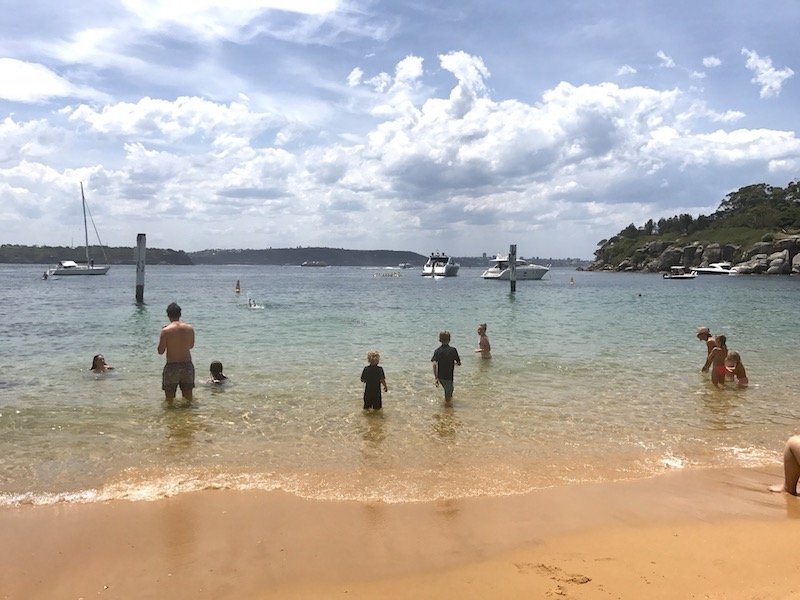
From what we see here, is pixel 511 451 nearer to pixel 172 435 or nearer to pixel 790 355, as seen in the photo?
pixel 172 435

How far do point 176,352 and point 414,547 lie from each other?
6.60 metres

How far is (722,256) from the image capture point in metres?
118

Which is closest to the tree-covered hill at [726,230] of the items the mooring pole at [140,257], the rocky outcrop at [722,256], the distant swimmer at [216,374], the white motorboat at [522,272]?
the rocky outcrop at [722,256]

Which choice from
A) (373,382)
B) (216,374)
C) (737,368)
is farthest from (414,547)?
(737,368)

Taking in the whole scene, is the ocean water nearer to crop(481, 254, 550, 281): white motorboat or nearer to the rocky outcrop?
crop(481, 254, 550, 281): white motorboat

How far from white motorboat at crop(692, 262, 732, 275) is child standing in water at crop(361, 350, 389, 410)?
112613mm

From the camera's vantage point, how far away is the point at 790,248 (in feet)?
331

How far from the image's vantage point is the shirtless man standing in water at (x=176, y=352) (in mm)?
9961

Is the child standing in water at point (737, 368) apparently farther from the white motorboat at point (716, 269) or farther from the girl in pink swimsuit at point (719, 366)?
the white motorboat at point (716, 269)

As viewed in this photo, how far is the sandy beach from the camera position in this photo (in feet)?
14.6

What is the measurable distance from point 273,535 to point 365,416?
4.67 m

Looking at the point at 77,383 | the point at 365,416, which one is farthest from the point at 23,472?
the point at 77,383

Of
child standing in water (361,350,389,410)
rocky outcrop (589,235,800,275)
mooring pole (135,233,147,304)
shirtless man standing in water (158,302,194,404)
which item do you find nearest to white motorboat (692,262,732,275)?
rocky outcrop (589,235,800,275)

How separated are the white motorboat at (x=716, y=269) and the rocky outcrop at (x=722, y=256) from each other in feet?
6.39
